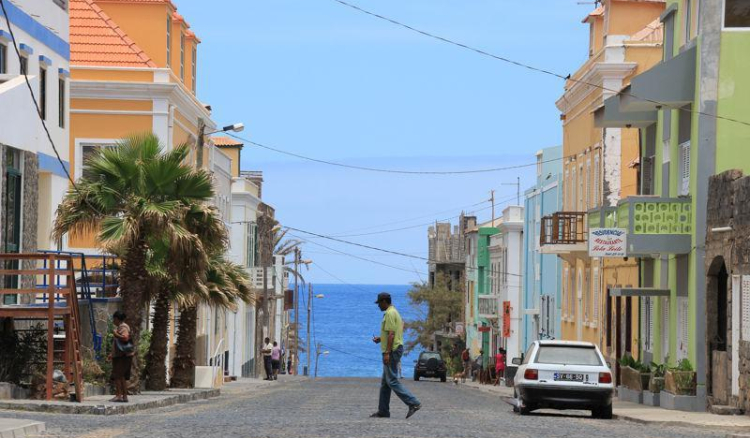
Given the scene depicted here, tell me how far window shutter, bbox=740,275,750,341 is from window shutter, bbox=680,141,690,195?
556 cm

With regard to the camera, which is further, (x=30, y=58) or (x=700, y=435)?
(x=30, y=58)

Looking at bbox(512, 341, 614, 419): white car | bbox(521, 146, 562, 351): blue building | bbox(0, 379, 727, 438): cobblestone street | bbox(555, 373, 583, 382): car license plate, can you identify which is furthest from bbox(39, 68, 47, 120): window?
bbox(521, 146, 562, 351): blue building

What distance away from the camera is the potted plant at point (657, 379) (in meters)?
32.8

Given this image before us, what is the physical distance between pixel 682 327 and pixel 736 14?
764 centimetres

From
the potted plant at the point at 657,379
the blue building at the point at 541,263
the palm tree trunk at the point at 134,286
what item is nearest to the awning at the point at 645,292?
the potted plant at the point at 657,379

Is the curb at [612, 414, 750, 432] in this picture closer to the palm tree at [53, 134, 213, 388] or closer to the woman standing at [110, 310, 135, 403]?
the woman standing at [110, 310, 135, 403]

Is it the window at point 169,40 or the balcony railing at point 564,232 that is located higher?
the window at point 169,40

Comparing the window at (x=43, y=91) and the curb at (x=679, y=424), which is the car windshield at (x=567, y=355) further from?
the window at (x=43, y=91)

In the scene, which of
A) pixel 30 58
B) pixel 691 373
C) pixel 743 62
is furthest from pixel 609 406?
pixel 30 58

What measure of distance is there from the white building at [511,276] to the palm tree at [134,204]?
1665 inches

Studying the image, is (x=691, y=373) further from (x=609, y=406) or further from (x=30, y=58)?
(x=30, y=58)

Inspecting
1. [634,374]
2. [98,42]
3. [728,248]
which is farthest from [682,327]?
[98,42]

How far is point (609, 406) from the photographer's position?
26.2 metres

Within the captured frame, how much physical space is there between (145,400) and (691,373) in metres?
11.6
